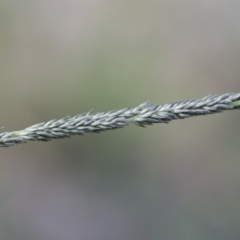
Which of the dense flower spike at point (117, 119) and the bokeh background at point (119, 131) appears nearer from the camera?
the dense flower spike at point (117, 119)

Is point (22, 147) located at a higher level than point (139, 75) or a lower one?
lower

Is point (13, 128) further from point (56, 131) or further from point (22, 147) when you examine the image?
point (56, 131)

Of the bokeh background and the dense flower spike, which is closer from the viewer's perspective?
the dense flower spike

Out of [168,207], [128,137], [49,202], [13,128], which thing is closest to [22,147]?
[13,128]

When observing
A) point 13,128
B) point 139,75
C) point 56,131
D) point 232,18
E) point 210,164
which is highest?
point 232,18
